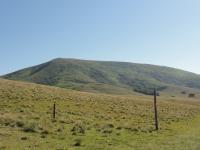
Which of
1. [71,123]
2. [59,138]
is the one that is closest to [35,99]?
[71,123]

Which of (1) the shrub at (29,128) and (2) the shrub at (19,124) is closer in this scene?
(1) the shrub at (29,128)

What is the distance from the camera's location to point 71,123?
34.8 meters

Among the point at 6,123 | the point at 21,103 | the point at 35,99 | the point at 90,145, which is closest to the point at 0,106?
the point at 21,103

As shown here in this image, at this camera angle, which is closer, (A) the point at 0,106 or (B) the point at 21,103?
(A) the point at 0,106

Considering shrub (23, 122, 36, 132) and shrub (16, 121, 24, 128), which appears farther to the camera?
shrub (16, 121, 24, 128)

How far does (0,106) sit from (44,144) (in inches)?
933

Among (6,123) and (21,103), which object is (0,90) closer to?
(21,103)

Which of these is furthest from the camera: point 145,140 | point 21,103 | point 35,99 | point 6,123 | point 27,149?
point 35,99

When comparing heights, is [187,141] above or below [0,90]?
below

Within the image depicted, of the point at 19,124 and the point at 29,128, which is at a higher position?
the point at 19,124

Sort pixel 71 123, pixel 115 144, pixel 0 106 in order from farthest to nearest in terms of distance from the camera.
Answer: pixel 0 106, pixel 71 123, pixel 115 144

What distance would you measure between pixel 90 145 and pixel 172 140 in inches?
283

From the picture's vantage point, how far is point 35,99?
54.9m

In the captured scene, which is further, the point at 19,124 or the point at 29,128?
the point at 19,124
